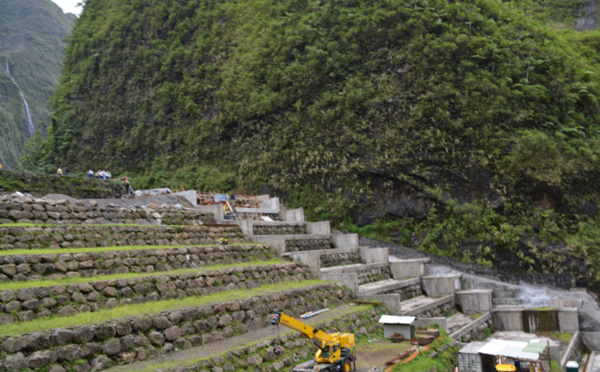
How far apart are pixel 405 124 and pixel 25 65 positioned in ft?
217

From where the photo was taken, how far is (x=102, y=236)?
11070mm

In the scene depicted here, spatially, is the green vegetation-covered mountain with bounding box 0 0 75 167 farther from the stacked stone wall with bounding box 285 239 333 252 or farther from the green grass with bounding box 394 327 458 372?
the green grass with bounding box 394 327 458 372

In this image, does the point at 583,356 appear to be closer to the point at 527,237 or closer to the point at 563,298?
the point at 563,298

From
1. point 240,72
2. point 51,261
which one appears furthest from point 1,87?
point 51,261

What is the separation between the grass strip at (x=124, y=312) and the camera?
6535mm

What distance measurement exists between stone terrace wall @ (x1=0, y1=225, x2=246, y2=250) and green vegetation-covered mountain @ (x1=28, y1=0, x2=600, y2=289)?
10296 mm

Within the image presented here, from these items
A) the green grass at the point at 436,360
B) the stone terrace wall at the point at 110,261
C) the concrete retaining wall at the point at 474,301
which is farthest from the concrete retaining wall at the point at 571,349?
the stone terrace wall at the point at 110,261

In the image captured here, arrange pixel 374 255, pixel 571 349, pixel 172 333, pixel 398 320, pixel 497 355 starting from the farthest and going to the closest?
pixel 374 255 → pixel 571 349 → pixel 398 320 → pixel 497 355 → pixel 172 333

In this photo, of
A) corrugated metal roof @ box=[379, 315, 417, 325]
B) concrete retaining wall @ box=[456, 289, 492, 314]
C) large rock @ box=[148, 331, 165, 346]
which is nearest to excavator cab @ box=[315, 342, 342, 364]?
large rock @ box=[148, 331, 165, 346]

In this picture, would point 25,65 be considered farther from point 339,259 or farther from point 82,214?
point 339,259

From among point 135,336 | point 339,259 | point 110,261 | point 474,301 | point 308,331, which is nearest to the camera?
point 135,336

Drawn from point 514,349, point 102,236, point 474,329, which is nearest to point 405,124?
point 474,329

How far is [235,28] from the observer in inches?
1286

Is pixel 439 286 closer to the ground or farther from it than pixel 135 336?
closer to the ground
